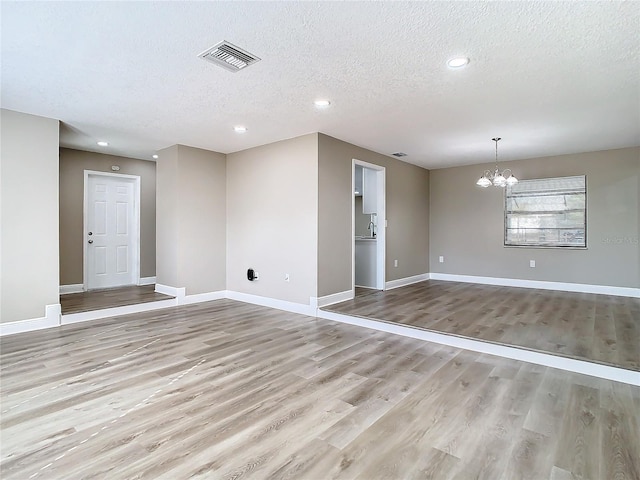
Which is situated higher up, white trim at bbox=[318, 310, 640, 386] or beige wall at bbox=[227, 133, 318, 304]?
beige wall at bbox=[227, 133, 318, 304]

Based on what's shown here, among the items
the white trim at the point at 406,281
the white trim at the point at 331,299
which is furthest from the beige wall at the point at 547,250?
the white trim at the point at 331,299

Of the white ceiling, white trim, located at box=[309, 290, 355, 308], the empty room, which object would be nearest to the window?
the empty room

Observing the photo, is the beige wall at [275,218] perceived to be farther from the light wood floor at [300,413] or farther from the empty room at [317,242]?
the light wood floor at [300,413]

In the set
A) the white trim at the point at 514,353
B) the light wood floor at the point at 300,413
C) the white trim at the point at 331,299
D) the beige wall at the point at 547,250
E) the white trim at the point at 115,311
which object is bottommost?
the light wood floor at the point at 300,413

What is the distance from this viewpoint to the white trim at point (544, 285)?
5.79 meters

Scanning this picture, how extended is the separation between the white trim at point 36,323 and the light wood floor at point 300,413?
332 mm

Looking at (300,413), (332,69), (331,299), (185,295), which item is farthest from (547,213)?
(185,295)

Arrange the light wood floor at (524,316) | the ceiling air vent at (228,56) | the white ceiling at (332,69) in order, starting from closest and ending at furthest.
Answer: the white ceiling at (332,69), the ceiling air vent at (228,56), the light wood floor at (524,316)

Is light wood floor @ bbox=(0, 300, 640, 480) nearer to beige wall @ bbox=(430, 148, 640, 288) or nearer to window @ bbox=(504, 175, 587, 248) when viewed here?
beige wall @ bbox=(430, 148, 640, 288)

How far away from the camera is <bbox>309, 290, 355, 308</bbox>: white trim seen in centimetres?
488

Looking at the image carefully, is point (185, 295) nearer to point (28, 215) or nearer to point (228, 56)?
point (28, 215)

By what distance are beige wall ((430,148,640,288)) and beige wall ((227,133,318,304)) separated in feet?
12.9

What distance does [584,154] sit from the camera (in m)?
6.08

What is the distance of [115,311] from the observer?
4867 millimetres
